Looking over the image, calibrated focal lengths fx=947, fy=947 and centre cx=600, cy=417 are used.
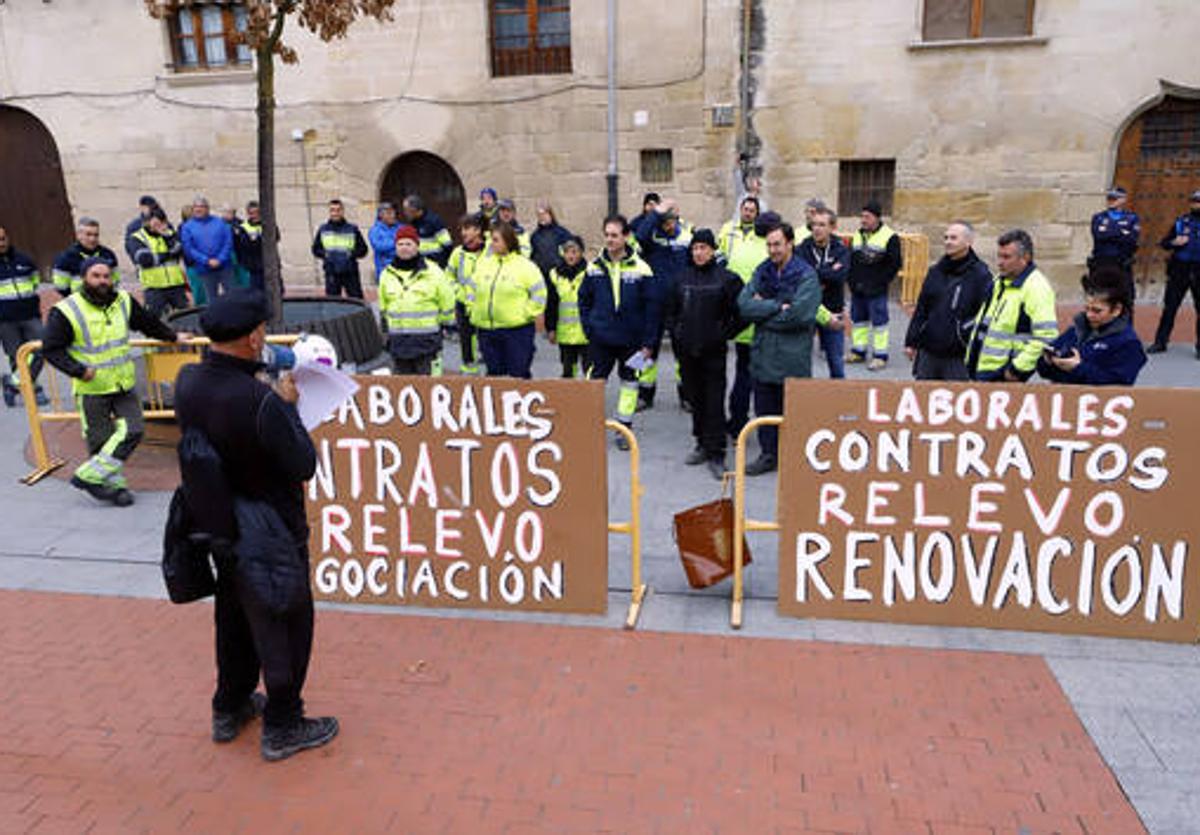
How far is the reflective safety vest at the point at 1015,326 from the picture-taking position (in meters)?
5.61

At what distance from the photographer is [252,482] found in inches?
138

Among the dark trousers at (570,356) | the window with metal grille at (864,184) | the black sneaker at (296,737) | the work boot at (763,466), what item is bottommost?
the black sneaker at (296,737)

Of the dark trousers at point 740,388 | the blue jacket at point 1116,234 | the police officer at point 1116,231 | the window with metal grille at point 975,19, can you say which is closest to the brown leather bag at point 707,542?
the dark trousers at point 740,388

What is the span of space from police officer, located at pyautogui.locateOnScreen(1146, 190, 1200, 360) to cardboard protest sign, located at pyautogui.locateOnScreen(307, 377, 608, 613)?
828 centimetres

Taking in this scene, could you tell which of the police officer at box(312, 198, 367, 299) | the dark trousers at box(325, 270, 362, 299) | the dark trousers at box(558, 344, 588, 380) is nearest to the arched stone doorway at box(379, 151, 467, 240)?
the dark trousers at box(325, 270, 362, 299)

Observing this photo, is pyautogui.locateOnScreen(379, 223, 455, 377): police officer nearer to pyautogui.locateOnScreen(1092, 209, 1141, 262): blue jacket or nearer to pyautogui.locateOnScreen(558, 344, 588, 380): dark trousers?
pyautogui.locateOnScreen(558, 344, 588, 380): dark trousers

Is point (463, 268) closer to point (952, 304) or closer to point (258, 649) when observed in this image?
point (952, 304)

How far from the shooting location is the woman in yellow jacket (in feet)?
25.0

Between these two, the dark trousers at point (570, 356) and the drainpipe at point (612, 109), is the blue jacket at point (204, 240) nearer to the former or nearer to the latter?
the drainpipe at point (612, 109)

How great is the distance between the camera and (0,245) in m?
8.76

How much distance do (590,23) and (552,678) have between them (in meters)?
12.3

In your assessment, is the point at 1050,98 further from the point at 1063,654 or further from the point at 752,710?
the point at 752,710

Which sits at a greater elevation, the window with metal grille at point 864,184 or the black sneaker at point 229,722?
the window with metal grille at point 864,184

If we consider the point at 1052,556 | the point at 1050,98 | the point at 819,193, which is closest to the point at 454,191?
the point at 819,193
